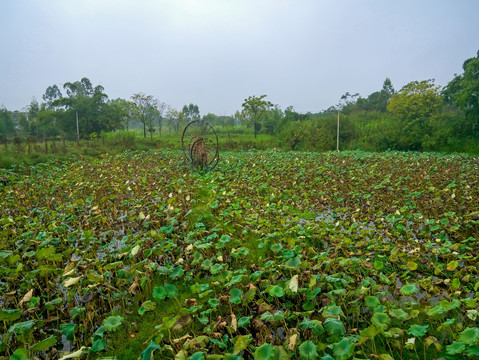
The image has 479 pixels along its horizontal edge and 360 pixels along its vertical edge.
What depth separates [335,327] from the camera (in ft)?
6.56

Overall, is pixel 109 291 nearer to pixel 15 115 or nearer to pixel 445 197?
pixel 445 197

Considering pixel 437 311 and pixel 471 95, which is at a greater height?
pixel 471 95

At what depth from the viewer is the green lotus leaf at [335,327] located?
77.9 inches

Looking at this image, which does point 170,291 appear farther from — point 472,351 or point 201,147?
point 201,147

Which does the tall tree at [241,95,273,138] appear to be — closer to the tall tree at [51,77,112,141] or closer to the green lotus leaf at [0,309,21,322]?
the tall tree at [51,77,112,141]

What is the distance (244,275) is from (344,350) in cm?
118

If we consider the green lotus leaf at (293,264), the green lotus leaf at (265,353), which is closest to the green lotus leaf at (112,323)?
the green lotus leaf at (265,353)

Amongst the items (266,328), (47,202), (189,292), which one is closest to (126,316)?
(189,292)

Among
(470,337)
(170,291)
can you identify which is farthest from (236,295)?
(470,337)

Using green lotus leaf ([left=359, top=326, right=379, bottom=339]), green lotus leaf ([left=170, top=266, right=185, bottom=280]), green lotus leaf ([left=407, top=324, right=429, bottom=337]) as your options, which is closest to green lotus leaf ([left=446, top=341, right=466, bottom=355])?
green lotus leaf ([left=407, top=324, right=429, bottom=337])

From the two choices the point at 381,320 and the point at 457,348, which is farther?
the point at 381,320

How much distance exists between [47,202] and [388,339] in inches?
259

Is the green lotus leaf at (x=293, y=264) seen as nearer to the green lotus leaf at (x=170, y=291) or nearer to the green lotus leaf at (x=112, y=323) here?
the green lotus leaf at (x=170, y=291)

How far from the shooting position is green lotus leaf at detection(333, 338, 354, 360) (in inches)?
68.8
